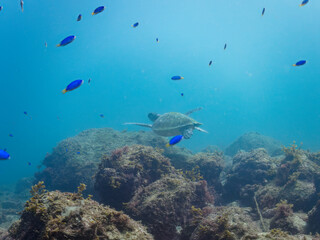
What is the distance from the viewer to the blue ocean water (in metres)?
76.4

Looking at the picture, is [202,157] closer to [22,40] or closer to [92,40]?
[22,40]

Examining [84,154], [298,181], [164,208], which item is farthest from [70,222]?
[84,154]

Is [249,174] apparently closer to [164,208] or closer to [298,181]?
[298,181]

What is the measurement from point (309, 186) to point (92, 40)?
12034cm

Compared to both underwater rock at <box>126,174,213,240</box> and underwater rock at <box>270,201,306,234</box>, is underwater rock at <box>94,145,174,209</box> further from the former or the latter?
underwater rock at <box>270,201,306,234</box>

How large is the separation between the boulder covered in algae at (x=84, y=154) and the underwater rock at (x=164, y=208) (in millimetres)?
4254

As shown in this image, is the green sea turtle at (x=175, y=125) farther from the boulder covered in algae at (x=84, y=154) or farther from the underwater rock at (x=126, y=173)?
the underwater rock at (x=126, y=173)

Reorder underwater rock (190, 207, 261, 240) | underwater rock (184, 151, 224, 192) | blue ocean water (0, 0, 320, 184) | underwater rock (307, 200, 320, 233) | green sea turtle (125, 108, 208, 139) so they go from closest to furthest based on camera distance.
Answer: underwater rock (190, 207, 261, 240) → underwater rock (307, 200, 320, 233) → underwater rock (184, 151, 224, 192) → green sea turtle (125, 108, 208, 139) → blue ocean water (0, 0, 320, 184)

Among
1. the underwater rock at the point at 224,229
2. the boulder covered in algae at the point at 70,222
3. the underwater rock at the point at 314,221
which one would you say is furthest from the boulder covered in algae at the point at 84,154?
the boulder covered in algae at the point at 70,222

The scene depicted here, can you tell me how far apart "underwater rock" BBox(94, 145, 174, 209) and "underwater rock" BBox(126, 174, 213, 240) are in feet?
2.09

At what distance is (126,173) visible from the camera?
519 cm

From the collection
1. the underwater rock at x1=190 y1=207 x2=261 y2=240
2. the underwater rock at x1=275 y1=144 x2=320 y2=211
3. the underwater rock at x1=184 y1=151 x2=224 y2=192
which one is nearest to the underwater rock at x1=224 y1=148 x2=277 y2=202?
the underwater rock at x1=184 y1=151 x2=224 y2=192

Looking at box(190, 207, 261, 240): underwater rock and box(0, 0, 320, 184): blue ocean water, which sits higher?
box(0, 0, 320, 184): blue ocean water

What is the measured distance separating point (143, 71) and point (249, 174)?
573 feet
